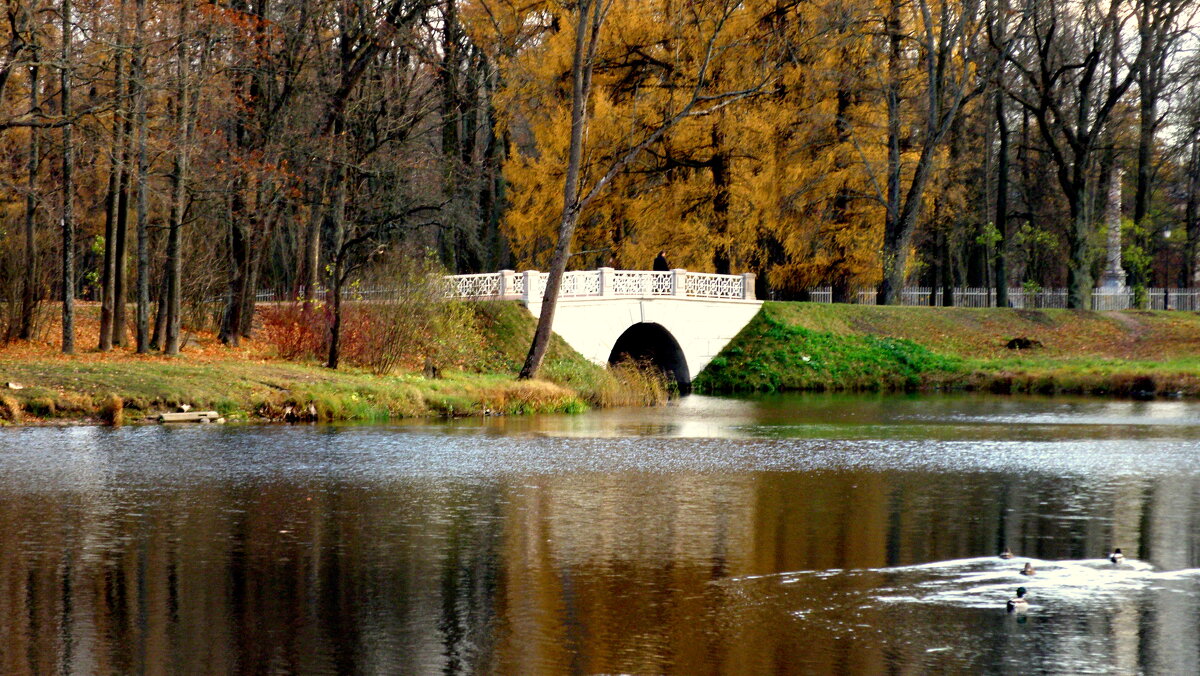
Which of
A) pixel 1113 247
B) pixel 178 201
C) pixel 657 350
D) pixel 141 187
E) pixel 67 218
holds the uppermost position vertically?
pixel 1113 247

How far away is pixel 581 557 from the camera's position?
33.9ft

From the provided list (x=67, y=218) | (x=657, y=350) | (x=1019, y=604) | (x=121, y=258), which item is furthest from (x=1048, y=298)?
(x=1019, y=604)

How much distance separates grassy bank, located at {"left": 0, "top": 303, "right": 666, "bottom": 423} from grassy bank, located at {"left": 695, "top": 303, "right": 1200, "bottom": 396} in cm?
964

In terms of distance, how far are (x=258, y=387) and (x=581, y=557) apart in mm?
13914

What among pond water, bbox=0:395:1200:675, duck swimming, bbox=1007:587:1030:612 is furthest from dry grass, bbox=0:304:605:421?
duck swimming, bbox=1007:587:1030:612

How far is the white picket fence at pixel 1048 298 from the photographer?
5034 cm

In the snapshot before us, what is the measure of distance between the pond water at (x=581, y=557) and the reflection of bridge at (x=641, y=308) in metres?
15.9

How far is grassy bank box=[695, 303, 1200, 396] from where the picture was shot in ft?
119

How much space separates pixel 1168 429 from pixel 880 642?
17.2 metres

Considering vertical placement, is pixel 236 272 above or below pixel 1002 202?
below

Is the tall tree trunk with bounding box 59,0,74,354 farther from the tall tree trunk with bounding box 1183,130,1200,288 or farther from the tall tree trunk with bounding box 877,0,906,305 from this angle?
the tall tree trunk with bounding box 1183,130,1200,288

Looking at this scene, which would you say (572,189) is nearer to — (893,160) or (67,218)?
(67,218)

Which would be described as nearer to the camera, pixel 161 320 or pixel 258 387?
pixel 258 387

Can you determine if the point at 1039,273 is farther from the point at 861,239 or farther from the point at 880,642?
the point at 880,642
